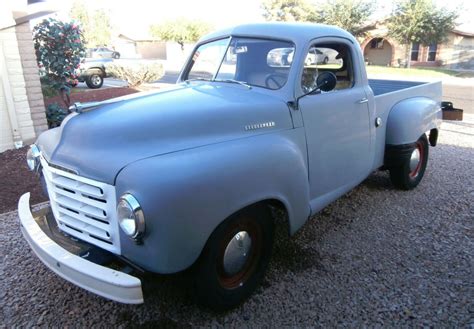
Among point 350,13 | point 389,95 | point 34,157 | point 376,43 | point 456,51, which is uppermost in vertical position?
point 350,13

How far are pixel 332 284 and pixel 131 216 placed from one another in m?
1.79

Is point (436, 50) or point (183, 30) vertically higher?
point (183, 30)

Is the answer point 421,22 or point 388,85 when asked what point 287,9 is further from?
point 388,85

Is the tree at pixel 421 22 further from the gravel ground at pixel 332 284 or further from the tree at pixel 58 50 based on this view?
the gravel ground at pixel 332 284

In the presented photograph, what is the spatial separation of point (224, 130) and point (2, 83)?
5299mm

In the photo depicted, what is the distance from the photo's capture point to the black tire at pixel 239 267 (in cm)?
238

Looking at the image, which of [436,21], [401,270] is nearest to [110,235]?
[401,270]

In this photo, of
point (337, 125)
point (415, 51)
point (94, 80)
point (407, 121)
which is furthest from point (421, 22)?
point (337, 125)

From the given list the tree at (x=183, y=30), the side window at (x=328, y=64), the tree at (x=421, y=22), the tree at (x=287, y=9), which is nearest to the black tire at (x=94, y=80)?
the side window at (x=328, y=64)

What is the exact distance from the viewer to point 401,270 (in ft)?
→ 10.5

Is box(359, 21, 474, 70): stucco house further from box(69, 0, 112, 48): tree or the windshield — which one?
box(69, 0, 112, 48): tree

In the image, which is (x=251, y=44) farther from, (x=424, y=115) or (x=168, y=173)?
(x=424, y=115)

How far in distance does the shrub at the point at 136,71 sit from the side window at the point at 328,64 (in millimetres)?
11141

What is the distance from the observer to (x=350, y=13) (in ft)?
92.6
